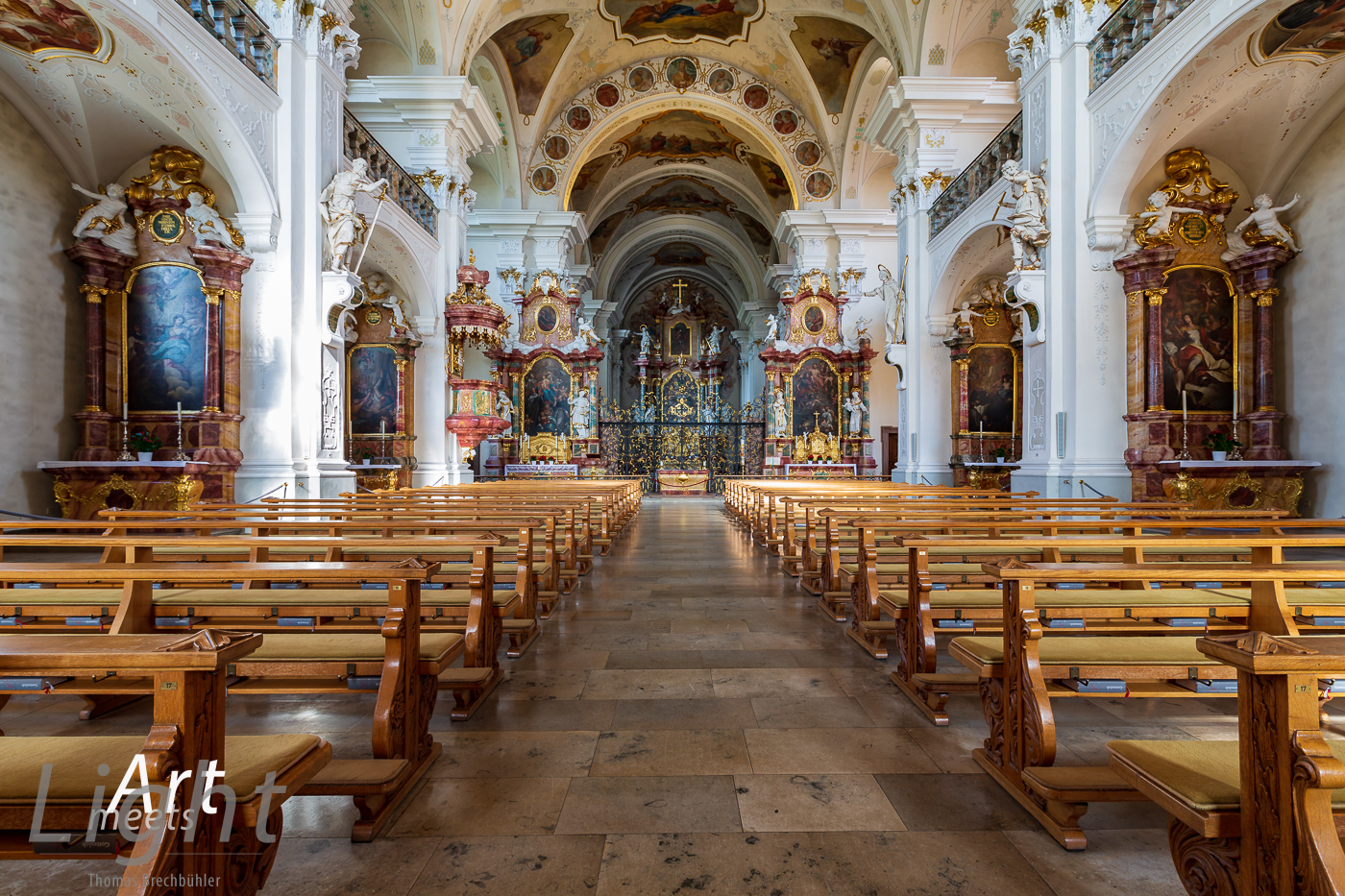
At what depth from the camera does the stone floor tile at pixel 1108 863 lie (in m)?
1.84

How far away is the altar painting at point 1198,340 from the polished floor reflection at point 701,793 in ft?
19.9

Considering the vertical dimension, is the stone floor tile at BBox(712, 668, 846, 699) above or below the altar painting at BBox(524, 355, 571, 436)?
below

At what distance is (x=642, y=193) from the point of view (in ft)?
83.6

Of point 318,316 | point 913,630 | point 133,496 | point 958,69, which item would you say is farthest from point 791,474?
point 913,630

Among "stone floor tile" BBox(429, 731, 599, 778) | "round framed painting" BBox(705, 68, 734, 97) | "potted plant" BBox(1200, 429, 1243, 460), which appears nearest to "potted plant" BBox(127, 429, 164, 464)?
"stone floor tile" BBox(429, 731, 599, 778)

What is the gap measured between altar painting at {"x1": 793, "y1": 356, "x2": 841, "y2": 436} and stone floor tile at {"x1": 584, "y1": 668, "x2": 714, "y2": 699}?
15.1 meters

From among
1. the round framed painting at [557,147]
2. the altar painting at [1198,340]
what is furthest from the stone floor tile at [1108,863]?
the round framed painting at [557,147]

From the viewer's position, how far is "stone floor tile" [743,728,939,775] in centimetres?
250

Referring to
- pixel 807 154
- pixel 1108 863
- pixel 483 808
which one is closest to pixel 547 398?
pixel 807 154

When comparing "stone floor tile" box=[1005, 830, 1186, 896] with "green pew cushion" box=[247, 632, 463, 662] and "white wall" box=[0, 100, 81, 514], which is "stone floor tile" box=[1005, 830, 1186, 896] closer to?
"green pew cushion" box=[247, 632, 463, 662]

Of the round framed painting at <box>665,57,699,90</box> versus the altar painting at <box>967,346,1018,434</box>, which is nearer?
the altar painting at <box>967,346,1018,434</box>

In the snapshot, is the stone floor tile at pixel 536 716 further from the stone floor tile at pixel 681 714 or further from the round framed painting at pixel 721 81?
the round framed painting at pixel 721 81

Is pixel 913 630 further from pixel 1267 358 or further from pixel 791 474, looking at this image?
pixel 791 474

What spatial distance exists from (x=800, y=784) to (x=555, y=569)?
3.07m
